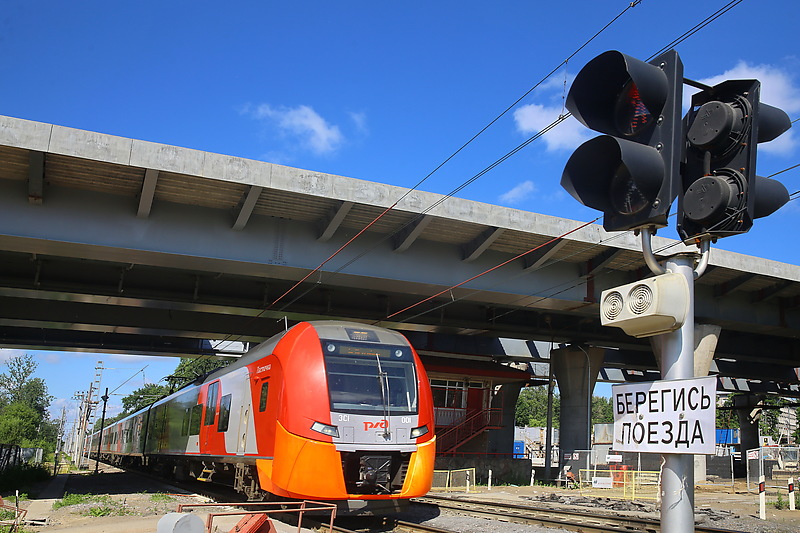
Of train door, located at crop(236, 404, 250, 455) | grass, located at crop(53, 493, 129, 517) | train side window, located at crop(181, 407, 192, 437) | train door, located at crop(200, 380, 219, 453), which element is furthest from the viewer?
train side window, located at crop(181, 407, 192, 437)

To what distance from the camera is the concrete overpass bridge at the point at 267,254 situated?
595 inches

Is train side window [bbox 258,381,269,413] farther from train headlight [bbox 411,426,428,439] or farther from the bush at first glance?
the bush

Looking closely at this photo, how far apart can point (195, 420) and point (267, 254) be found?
530 centimetres

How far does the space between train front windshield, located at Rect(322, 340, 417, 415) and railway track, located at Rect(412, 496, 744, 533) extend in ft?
10.7

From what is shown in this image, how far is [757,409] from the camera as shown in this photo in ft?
159

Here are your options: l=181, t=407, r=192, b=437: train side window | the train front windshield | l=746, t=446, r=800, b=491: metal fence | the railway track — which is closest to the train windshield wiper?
the train front windshield

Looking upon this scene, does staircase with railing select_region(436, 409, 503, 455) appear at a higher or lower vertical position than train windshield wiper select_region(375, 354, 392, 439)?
lower

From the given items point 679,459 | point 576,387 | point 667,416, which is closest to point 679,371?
point 667,416

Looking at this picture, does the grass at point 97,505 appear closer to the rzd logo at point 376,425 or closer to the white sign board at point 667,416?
the rzd logo at point 376,425

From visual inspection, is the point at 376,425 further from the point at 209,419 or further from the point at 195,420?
the point at 195,420

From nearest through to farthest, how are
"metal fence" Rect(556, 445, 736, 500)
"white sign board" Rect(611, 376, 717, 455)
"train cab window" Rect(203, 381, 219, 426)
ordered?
"white sign board" Rect(611, 376, 717, 455)
"train cab window" Rect(203, 381, 219, 426)
"metal fence" Rect(556, 445, 736, 500)

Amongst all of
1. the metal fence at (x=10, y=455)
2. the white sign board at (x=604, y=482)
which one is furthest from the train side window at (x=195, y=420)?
the white sign board at (x=604, y=482)

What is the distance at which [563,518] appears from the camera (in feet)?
45.4

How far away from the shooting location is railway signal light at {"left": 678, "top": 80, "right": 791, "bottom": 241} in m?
4.11
